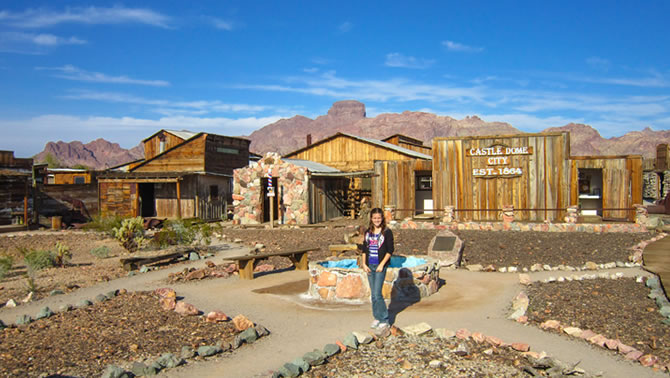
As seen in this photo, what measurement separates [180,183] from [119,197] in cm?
317

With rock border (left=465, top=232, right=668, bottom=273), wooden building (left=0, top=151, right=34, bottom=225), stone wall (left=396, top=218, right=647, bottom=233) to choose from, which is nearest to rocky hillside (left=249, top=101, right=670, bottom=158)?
wooden building (left=0, top=151, right=34, bottom=225)

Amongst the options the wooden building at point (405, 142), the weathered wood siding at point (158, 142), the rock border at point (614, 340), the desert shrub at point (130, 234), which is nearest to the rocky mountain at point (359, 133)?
the wooden building at point (405, 142)

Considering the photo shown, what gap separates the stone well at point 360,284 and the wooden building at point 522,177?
11837 millimetres

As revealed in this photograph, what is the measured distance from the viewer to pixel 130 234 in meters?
14.6

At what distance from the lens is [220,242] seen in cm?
1692

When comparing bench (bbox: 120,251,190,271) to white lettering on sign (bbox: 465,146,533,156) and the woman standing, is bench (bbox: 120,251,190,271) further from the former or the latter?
white lettering on sign (bbox: 465,146,533,156)

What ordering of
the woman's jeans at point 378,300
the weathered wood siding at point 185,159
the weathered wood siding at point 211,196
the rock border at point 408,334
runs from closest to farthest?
the rock border at point 408,334 → the woman's jeans at point 378,300 → the weathered wood siding at point 211,196 → the weathered wood siding at point 185,159

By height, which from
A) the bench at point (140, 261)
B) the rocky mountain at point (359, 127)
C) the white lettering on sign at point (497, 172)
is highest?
the rocky mountain at point (359, 127)

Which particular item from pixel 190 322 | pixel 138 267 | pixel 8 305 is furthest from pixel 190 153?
pixel 190 322

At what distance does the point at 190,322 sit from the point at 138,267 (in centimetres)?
556

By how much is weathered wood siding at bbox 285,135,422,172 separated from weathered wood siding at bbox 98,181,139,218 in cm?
1028

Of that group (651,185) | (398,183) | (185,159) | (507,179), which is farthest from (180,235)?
(651,185)

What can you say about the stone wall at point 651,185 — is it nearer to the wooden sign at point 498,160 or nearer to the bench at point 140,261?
the wooden sign at point 498,160

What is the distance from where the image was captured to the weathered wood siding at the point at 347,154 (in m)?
29.2
